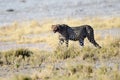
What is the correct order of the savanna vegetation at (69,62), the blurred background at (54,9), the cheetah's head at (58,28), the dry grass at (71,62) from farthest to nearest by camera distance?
the blurred background at (54,9), the cheetah's head at (58,28), the savanna vegetation at (69,62), the dry grass at (71,62)

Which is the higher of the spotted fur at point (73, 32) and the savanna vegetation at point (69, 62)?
the spotted fur at point (73, 32)

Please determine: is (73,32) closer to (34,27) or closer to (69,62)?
(69,62)

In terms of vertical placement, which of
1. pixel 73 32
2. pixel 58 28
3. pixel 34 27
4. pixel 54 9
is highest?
pixel 58 28

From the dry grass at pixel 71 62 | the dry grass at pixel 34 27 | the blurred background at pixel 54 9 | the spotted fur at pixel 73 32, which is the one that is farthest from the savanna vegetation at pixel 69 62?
the blurred background at pixel 54 9

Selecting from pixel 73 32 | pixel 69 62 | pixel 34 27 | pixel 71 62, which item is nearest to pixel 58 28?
pixel 73 32

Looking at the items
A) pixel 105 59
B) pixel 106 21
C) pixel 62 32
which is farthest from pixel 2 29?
pixel 105 59

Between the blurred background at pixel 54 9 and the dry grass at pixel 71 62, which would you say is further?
the blurred background at pixel 54 9

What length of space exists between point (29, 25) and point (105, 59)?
677 inches

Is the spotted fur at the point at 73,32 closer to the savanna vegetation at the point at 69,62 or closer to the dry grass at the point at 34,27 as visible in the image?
the savanna vegetation at the point at 69,62

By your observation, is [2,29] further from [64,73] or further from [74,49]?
[64,73]

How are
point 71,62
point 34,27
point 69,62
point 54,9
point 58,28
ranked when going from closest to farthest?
point 69,62, point 71,62, point 58,28, point 34,27, point 54,9

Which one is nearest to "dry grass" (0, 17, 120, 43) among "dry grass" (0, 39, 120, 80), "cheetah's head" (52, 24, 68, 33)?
"cheetah's head" (52, 24, 68, 33)

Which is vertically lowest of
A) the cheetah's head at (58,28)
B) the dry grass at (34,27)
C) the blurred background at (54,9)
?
the dry grass at (34,27)

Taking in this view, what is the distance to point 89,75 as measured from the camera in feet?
48.4
